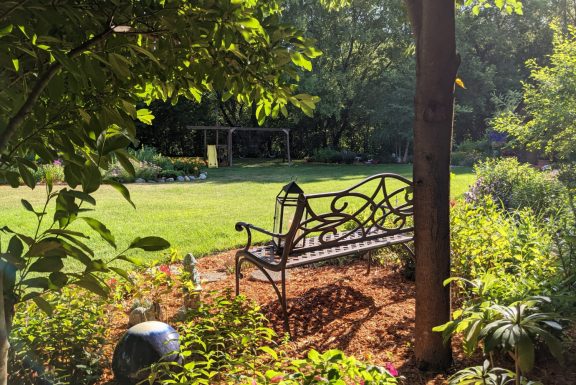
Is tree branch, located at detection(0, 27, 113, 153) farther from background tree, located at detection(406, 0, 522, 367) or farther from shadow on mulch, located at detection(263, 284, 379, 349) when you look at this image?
shadow on mulch, located at detection(263, 284, 379, 349)

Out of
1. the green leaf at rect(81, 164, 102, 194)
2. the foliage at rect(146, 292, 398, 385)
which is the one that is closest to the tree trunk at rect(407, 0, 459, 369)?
the foliage at rect(146, 292, 398, 385)

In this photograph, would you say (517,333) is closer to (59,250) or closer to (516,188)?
(59,250)

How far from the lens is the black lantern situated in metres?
3.74

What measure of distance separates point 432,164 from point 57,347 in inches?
92.1

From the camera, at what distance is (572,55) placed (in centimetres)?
782

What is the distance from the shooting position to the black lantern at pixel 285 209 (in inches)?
147

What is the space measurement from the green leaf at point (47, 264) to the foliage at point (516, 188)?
257 inches

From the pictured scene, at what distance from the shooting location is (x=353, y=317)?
3.68 m

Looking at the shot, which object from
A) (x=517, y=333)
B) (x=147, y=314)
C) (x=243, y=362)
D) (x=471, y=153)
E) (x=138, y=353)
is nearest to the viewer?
(x=517, y=333)

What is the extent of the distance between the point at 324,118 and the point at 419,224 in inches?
1050

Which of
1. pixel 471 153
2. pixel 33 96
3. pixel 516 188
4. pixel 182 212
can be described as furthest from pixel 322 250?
pixel 471 153

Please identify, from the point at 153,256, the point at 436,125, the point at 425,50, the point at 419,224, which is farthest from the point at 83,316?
the point at 153,256

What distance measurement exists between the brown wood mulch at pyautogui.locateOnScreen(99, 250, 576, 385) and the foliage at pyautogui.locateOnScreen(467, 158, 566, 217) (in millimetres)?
3081

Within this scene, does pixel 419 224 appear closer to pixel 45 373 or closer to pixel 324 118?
pixel 45 373
